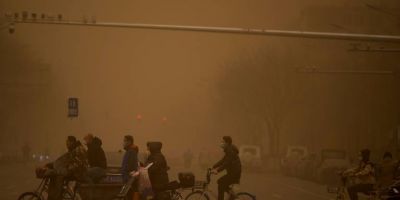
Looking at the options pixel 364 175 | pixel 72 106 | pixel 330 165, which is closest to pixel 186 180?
pixel 364 175

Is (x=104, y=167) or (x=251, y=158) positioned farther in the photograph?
(x=251, y=158)

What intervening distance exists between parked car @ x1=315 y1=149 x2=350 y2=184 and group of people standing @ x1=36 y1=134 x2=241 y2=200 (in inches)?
885

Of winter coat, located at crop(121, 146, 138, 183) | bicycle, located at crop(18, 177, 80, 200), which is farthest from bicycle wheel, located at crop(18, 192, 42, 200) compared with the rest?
winter coat, located at crop(121, 146, 138, 183)

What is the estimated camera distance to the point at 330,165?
43094 mm

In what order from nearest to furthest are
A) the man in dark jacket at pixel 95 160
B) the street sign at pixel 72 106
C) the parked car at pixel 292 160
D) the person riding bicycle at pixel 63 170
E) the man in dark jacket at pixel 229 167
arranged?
the person riding bicycle at pixel 63 170, the man in dark jacket at pixel 95 160, the man in dark jacket at pixel 229 167, the street sign at pixel 72 106, the parked car at pixel 292 160

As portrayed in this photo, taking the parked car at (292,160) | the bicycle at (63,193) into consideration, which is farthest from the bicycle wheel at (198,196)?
the parked car at (292,160)

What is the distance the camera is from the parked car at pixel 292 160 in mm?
51722

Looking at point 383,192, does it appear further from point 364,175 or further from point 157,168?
point 157,168

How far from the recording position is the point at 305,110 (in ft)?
253

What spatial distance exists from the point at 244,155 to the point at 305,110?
1693 centimetres

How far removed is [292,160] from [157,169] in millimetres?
36706

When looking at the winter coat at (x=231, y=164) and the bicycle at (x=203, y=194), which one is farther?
the winter coat at (x=231, y=164)

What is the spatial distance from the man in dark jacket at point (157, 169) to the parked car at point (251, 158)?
43.9 m

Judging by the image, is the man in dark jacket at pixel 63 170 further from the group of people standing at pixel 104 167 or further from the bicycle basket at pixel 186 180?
the bicycle basket at pixel 186 180
